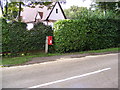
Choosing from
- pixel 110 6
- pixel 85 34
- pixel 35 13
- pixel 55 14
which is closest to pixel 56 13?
pixel 55 14

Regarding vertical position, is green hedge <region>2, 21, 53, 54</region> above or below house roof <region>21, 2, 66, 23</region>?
below

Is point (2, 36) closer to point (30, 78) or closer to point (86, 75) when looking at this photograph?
point (30, 78)

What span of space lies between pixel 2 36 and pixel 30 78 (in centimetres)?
577

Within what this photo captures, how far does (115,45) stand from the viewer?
16.3 m

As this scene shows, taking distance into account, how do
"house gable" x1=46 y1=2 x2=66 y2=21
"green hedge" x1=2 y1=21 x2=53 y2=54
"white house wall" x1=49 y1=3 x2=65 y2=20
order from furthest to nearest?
1. "white house wall" x1=49 y1=3 x2=65 y2=20
2. "house gable" x1=46 y1=2 x2=66 y2=21
3. "green hedge" x1=2 y1=21 x2=53 y2=54

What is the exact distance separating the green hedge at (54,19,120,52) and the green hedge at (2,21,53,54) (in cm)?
117

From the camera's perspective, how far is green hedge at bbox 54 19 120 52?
12.4 m

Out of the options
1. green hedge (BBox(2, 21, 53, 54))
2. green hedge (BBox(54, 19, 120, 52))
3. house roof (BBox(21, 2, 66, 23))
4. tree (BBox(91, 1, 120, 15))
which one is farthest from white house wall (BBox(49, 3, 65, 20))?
green hedge (BBox(2, 21, 53, 54))

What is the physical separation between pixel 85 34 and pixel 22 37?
5775 mm

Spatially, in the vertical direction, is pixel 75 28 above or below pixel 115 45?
above

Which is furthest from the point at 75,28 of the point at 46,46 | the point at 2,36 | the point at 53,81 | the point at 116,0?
the point at 116,0

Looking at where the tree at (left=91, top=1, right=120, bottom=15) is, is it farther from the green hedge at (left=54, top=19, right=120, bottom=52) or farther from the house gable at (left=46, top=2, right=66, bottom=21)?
the house gable at (left=46, top=2, right=66, bottom=21)

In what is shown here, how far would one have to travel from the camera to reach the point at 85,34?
43.9ft

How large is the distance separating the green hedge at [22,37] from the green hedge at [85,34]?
1167mm
